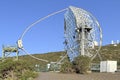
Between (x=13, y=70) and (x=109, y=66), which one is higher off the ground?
(x=13, y=70)

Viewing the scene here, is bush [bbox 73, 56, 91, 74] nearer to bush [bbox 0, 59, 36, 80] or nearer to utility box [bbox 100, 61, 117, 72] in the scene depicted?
utility box [bbox 100, 61, 117, 72]

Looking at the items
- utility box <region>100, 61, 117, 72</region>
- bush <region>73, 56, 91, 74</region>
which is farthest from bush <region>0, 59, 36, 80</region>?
utility box <region>100, 61, 117, 72</region>

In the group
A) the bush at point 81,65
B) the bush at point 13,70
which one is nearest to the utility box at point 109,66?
the bush at point 81,65

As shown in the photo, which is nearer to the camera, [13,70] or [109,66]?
[13,70]

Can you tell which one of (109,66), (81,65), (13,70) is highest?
(13,70)

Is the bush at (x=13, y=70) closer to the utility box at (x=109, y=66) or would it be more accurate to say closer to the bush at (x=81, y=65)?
the bush at (x=81, y=65)

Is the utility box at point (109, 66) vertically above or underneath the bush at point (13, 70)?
underneath

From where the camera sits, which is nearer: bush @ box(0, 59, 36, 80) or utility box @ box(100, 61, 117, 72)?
bush @ box(0, 59, 36, 80)

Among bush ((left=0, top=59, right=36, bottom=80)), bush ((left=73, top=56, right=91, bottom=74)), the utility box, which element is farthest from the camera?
the utility box

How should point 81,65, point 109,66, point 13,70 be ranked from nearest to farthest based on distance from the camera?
point 13,70 → point 81,65 → point 109,66

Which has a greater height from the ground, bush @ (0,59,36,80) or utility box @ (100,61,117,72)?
bush @ (0,59,36,80)

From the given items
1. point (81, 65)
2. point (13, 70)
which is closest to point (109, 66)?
point (81, 65)

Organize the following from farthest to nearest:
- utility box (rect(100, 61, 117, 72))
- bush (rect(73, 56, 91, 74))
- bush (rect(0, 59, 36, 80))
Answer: utility box (rect(100, 61, 117, 72)) → bush (rect(73, 56, 91, 74)) → bush (rect(0, 59, 36, 80))

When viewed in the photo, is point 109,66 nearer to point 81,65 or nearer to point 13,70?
point 81,65
